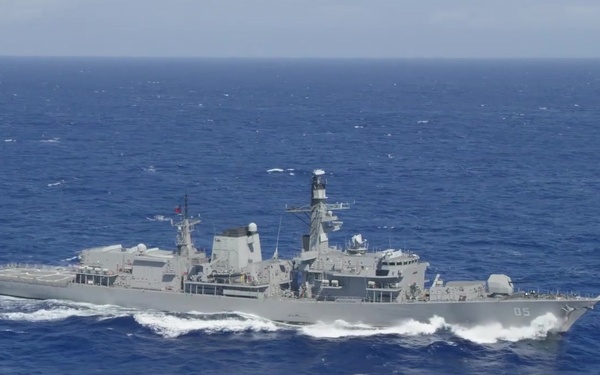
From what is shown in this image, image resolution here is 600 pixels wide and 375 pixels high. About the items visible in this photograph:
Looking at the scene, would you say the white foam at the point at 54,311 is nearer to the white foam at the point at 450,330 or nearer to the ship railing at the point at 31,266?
the ship railing at the point at 31,266

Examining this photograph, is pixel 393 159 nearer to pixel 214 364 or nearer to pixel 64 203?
pixel 64 203

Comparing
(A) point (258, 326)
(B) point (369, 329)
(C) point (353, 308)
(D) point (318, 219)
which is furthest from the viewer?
(D) point (318, 219)

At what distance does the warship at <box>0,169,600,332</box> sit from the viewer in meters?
65.4

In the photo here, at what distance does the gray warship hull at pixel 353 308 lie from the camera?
6462 centimetres

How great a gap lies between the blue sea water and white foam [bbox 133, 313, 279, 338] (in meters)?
0.15

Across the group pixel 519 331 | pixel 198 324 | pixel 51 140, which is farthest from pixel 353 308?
pixel 51 140

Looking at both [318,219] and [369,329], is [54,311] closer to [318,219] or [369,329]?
[318,219]

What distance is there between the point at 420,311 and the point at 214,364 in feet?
51.2

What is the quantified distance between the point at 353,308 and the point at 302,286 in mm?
4922

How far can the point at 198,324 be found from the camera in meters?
67.6

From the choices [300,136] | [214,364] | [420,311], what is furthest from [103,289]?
[300,136]

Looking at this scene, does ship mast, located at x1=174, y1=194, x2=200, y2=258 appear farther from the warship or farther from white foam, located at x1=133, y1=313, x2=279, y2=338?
white foam, located at x1=133, y1=313, x2=279, y2=338

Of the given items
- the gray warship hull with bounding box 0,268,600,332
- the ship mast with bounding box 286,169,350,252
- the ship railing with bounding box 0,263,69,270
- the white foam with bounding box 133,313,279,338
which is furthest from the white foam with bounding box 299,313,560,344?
the ship railing with bounding box 0,263,69,270

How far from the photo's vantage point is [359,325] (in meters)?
66.9
